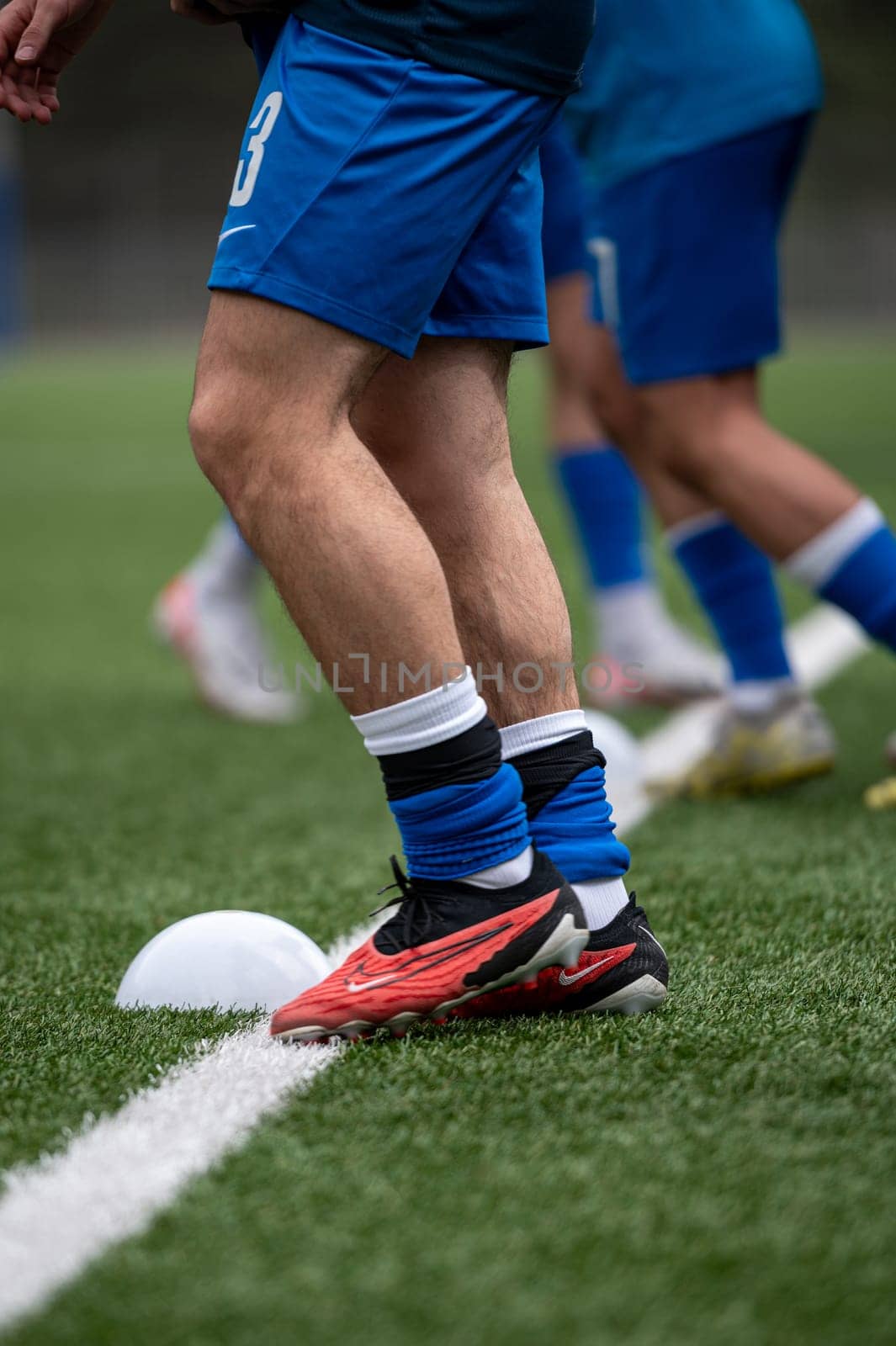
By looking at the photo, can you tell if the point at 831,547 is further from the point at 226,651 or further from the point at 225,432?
the point at 226,651

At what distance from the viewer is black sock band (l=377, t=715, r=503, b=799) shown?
1.65m

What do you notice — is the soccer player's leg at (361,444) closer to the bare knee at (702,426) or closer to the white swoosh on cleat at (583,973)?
the white swoosh on cleat at (583,973)

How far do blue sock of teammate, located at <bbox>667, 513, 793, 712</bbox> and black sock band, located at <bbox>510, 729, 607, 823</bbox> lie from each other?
136 cm

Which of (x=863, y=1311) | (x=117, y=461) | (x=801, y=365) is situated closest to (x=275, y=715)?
(x=863, y=1311)

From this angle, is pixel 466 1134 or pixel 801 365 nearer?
pixel 466 1134

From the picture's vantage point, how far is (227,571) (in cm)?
440

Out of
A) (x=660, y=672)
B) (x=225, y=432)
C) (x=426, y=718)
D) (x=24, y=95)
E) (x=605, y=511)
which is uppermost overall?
(x=24, y=95)

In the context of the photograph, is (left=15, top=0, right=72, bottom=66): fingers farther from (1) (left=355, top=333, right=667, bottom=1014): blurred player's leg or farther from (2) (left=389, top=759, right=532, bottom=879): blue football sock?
(2) (left=389, top=759, right=532, bottom=879): blue football sock

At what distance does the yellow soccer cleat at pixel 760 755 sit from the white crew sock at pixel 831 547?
1.32ft

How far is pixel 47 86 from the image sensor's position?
73.8 inches

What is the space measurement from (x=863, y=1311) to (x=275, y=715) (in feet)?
10.8

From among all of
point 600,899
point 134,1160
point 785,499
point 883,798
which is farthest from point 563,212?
point 134,1160

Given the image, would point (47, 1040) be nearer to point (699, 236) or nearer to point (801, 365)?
point (699, 236)

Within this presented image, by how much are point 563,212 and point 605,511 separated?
0.79m
